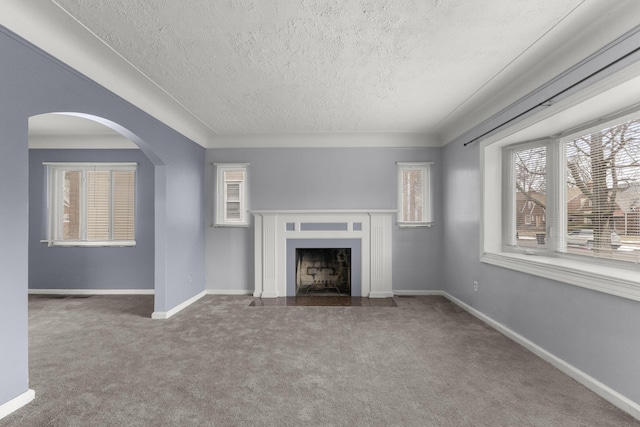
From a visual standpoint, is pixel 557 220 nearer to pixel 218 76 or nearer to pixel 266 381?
pixel 266 381

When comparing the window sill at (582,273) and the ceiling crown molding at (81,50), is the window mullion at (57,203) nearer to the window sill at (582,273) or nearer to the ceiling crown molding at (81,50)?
the ceiling crown molding at (81,50)

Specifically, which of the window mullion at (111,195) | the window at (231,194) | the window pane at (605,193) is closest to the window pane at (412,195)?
the window pane at (605,193)

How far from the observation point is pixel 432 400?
2.06 m

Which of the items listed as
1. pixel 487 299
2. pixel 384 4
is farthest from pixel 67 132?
pixel 487 299

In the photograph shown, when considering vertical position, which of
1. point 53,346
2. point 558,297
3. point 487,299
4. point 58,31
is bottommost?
point 53,346

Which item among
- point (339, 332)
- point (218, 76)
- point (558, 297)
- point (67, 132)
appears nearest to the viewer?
point (558, 297)

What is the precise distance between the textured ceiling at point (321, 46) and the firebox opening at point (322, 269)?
2496 mm

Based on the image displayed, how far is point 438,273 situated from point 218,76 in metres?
4.24

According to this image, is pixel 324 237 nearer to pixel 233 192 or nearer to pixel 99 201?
pixel 233 192

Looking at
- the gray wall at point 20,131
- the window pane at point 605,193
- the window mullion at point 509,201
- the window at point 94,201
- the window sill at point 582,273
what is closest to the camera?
the gray wall at point 20,131

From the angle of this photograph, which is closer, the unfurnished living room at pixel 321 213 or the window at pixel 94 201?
the unfurnished living room at pixel 321 213

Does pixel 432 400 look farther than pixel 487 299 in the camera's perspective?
No

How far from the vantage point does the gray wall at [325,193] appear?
494 cm

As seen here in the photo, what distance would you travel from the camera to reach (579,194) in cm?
283
